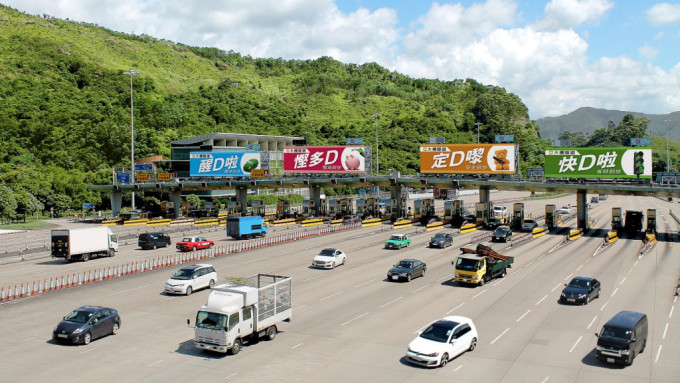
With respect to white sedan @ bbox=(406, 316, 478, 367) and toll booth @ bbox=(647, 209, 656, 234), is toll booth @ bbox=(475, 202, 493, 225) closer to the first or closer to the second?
toll booth @ bbox=(647, 209, 656, 234)

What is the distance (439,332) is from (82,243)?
36.3 meters

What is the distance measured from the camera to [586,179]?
67750mm

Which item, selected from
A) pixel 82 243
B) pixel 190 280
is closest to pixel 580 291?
pixel 190 280

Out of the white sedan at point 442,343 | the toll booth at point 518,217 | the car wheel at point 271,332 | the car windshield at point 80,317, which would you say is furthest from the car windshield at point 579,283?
the toll booth at point 518,217

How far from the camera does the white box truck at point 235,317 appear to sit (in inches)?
878

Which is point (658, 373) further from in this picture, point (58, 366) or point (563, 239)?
point (563, 239)

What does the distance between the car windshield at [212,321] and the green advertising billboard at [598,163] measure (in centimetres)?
5654

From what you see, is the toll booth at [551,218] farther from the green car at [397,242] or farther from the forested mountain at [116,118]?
the forested mountain at [116,118]

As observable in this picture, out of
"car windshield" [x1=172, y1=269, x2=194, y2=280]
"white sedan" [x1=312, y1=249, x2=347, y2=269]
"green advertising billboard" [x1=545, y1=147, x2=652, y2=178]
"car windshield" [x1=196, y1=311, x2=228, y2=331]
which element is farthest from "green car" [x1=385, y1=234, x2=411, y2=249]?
"car windshield" [x1=196, y1=311, x2=228, y2=331]

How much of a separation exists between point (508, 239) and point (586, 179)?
643 inches

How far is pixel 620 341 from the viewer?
827 inches

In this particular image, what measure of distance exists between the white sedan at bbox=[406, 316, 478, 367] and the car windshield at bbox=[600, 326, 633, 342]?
16.4 ft

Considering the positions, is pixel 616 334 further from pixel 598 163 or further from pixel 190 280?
pixel 598 163

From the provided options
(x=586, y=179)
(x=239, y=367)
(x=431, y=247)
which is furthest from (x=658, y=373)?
(x=586, y=179)
